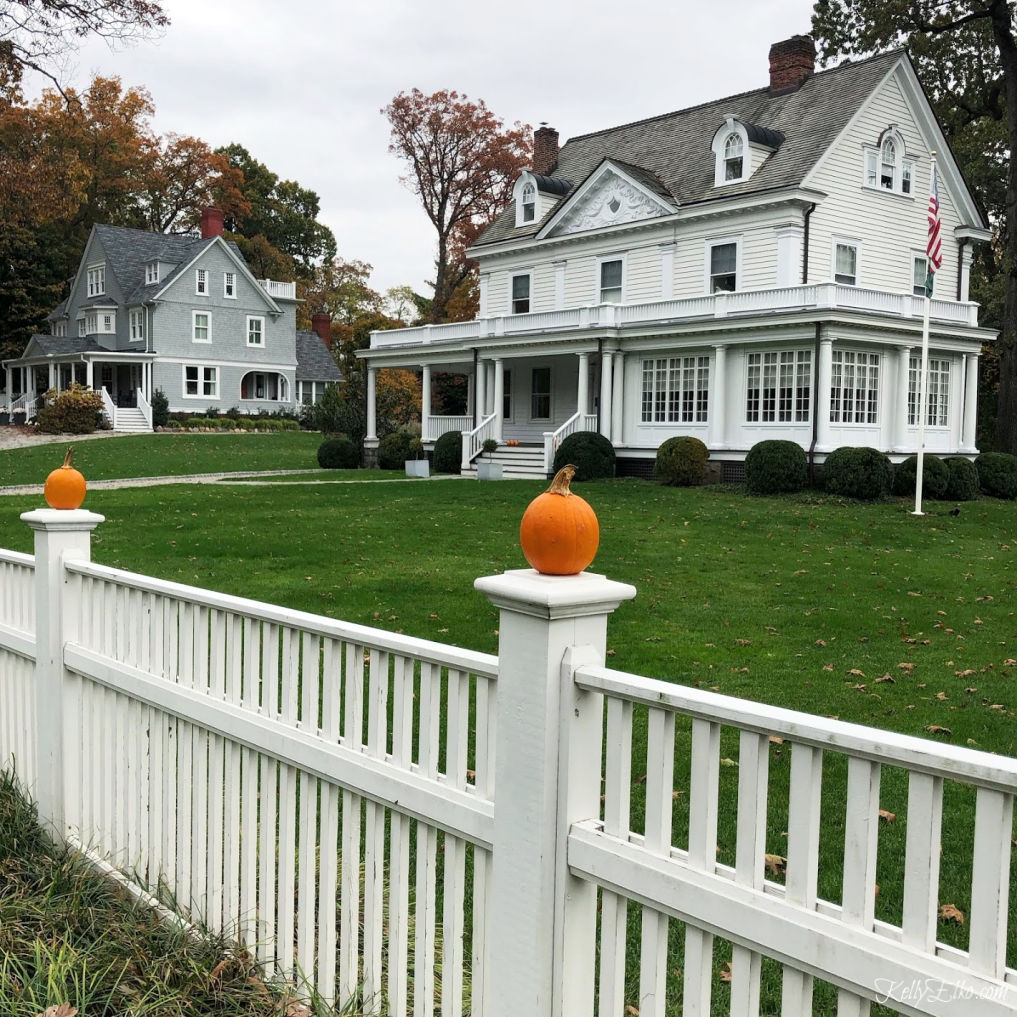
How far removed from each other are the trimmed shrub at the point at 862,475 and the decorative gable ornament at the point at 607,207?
10.5 meters

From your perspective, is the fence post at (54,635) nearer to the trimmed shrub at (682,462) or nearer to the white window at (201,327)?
the trimmed shrub at (682,462)

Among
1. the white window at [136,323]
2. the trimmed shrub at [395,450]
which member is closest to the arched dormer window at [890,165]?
the trimmed shrub at [395,450]

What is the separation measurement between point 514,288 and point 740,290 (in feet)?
30.3

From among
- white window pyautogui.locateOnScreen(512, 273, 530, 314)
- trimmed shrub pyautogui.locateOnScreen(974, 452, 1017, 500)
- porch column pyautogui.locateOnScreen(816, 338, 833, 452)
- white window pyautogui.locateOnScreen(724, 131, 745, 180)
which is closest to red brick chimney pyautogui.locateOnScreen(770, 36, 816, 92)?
white window pyautogui.locateOnScreen(724, 131, 745, 180)

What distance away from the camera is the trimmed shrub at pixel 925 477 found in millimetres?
22984

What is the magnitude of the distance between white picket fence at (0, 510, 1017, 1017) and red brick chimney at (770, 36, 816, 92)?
98.4ft

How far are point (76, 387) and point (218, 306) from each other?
35.2ft

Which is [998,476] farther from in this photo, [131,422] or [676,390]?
[131,422]

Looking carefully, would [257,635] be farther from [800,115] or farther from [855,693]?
[800,115]

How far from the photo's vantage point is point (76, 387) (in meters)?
43.7

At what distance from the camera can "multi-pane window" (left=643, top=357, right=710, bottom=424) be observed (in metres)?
27.5

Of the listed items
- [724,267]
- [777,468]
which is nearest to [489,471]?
[777,468]

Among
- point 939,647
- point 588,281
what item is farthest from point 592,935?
point 588,281

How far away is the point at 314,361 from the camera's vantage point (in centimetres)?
5841
